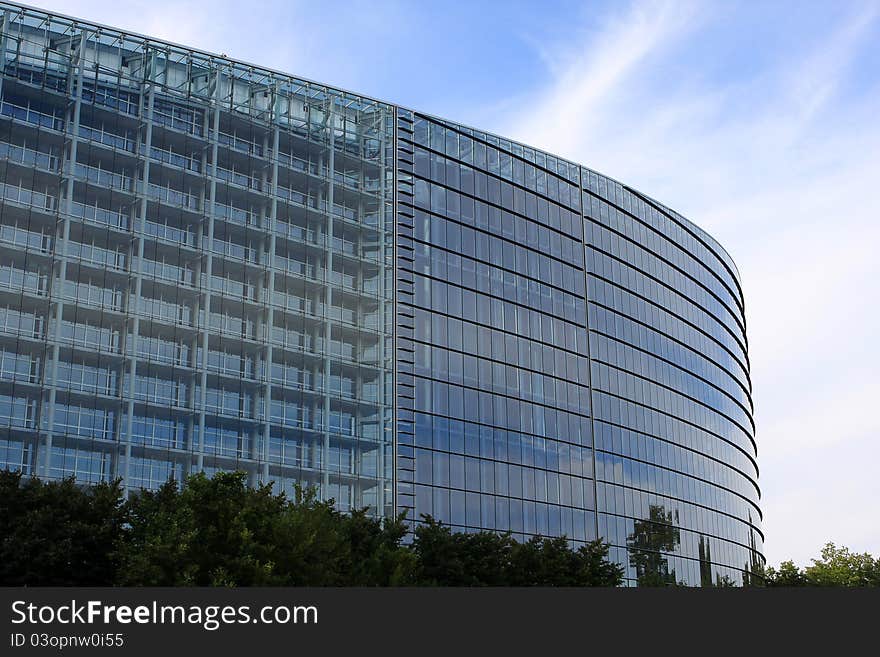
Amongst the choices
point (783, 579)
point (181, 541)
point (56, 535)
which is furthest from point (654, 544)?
point (181, 541)

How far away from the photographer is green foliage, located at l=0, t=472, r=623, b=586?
4012cm

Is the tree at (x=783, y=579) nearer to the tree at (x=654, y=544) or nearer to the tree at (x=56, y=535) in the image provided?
the tree at (x=654, y=544)

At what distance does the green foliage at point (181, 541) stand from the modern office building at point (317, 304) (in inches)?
637

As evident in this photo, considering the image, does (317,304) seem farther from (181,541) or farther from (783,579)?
(783,579)

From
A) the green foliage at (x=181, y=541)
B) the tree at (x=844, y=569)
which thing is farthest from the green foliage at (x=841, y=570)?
the green foliage at (x=181, y=541)

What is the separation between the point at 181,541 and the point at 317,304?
3386 centimetres

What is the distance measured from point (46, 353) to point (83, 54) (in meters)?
17.9

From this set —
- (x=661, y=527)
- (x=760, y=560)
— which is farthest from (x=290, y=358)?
(x=760, y=560)

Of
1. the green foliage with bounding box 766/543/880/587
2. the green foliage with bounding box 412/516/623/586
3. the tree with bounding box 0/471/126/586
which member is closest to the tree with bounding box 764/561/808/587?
the green foliage with bounding box 766/543/880/587

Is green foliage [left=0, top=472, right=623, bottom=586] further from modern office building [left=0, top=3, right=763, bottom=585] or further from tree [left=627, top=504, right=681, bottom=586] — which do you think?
tree [left=627, top=504, right=681, bottom=586]

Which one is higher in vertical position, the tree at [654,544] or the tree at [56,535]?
the tree at [654,544]

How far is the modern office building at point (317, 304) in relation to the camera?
63.9 m

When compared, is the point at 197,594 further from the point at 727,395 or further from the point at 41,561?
the point at 727,395

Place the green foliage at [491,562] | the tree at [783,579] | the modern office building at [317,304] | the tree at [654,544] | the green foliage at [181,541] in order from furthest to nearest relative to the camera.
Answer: the tree at [783,579] → the tree at [654,544] → the modern office building at [317,304] → the green foliage at [491,562] → the green foliage at [181,541]
